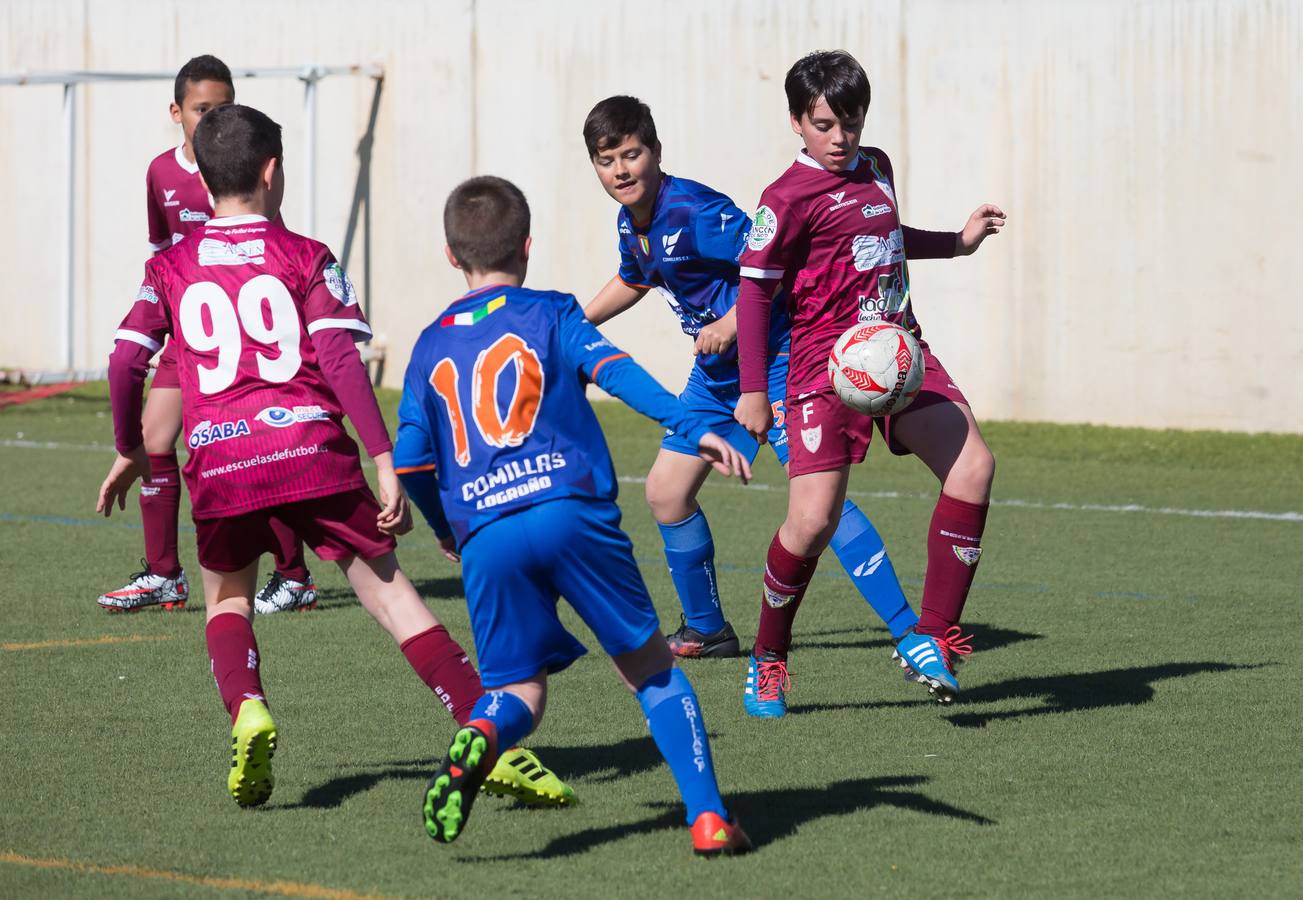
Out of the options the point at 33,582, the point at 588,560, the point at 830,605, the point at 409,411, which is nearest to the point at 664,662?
the point at 588,560

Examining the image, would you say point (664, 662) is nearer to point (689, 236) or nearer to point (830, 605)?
point (689, 236)

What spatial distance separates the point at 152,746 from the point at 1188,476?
8578mm

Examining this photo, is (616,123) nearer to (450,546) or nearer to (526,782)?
(450,546)

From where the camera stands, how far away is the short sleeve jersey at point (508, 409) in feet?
13.8

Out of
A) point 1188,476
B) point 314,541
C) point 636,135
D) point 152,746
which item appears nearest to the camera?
point 314,541

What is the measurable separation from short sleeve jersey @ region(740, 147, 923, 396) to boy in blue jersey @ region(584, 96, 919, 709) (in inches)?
10.2

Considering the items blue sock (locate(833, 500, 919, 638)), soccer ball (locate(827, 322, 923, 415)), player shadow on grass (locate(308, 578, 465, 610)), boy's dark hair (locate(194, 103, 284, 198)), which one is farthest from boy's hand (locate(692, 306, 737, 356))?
player shadow on grass (locate(308, 578, 465, 610))

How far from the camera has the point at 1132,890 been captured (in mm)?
3932

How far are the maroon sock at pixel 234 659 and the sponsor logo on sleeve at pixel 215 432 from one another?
0.50 meters

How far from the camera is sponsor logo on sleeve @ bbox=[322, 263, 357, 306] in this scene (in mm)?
4664

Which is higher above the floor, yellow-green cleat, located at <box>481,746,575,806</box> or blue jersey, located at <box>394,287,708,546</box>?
blue jersey, located at <box>394,287,708,546</box>

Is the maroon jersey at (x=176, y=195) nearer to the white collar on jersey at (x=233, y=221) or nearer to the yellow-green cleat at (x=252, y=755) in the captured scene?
the white collar on jersey at (x=233, y=221)

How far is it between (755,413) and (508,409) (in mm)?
1469

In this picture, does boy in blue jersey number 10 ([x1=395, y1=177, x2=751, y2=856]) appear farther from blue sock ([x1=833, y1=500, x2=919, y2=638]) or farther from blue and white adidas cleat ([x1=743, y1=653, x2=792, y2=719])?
blue sock ([x1=833, y1=500, x2=919, y2=638])
